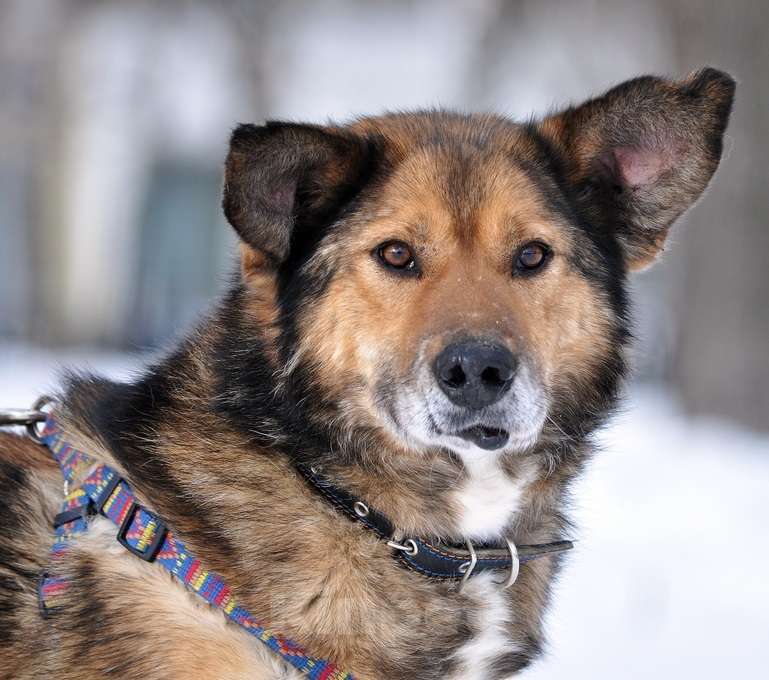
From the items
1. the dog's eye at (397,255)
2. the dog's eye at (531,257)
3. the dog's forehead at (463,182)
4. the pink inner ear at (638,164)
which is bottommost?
the dog's eye at (397,255)

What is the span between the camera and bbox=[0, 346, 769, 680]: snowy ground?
4.52 meters

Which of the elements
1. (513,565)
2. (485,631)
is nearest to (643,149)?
(513,565)

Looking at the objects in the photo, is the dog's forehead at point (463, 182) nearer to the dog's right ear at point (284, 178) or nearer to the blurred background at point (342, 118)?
the dog's right ear at point (284, 178)

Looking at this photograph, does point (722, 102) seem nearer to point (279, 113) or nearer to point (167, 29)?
point (279, 113)

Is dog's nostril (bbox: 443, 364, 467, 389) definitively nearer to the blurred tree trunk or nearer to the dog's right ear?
the dog's right ear

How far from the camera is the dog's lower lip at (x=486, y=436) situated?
2.61 meters

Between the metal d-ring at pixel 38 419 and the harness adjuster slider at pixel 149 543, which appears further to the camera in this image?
the metal d-ring at pixel 38 419

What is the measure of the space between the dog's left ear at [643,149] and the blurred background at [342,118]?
116 inches

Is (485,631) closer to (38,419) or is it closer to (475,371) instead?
(475,371)

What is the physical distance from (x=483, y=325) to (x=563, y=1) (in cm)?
1200

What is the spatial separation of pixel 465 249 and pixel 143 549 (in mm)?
1066

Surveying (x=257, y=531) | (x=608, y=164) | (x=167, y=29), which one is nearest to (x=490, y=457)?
(x=257, y=531)

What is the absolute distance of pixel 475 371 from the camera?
2.53 m

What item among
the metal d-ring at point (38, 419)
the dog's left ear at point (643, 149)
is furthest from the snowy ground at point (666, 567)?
the dog's left ear at point (643, 149)
